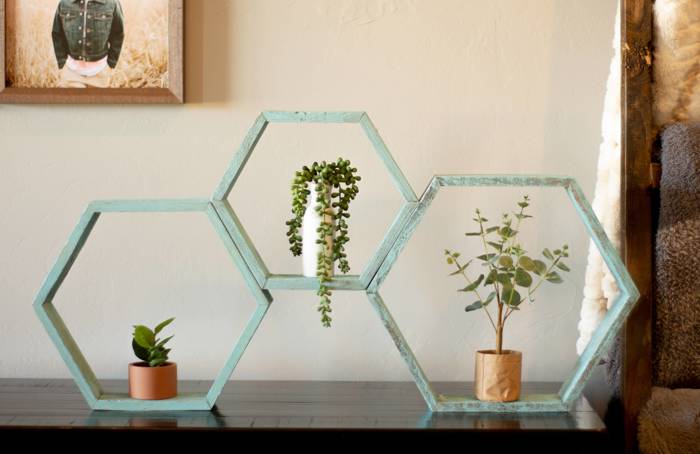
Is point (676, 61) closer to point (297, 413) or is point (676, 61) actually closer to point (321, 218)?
point (321, 218)

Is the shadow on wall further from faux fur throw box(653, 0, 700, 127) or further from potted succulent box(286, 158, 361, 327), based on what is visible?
faux fur throw box(653, 0, 700, 127)

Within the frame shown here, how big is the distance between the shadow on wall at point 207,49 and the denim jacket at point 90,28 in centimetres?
12

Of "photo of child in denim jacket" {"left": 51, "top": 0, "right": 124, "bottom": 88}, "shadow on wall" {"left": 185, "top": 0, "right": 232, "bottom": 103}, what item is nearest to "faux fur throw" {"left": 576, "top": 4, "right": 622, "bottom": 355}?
"shadow on wall" {"left": 185, "top": 0, "right": 232, "bottom": 103}

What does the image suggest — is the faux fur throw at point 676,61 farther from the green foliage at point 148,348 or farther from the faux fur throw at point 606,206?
the green foliage at point 148,348

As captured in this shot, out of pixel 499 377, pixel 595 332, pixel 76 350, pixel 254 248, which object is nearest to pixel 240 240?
pixel 254 248

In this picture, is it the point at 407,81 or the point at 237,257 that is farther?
the point at 407,81

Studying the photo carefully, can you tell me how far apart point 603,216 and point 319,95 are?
19.7 inches

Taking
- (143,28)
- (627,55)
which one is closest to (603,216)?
(627,55)

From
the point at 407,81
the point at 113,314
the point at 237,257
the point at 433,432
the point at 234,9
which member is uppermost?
the point at 234,9

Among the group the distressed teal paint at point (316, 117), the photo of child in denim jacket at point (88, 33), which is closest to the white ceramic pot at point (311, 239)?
the distressed teal paint at point (316, 117)

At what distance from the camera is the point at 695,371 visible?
1.22m

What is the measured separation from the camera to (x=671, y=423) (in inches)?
46.1

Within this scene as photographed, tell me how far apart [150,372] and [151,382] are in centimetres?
2

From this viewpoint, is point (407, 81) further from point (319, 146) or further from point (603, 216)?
point (603, 216)
